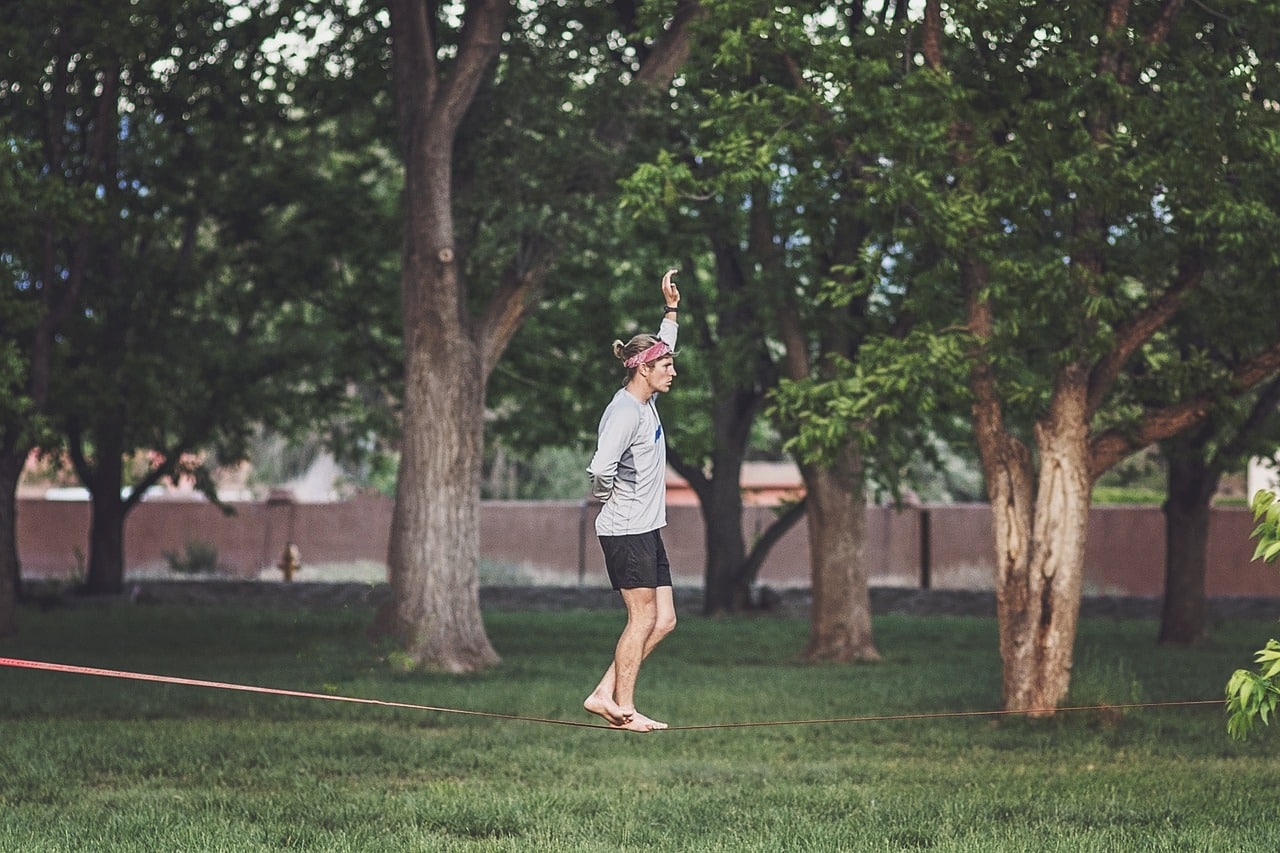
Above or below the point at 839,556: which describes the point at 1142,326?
above

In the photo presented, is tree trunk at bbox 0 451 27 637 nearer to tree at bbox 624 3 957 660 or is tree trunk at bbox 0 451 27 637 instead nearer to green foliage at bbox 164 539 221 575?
tree at bbox 624 3 957 660

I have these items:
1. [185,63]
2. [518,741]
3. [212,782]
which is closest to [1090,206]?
[518,741]

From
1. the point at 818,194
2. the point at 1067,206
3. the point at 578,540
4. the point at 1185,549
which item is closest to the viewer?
the point at 1067,206

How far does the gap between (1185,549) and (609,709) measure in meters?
17.4

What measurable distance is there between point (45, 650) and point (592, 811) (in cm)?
1254

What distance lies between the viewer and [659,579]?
8.61 m

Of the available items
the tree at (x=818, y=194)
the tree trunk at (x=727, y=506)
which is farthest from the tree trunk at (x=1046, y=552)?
the tree trunk at (x=727, y=506)

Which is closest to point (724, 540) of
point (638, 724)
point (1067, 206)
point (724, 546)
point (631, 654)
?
point (724, 546)

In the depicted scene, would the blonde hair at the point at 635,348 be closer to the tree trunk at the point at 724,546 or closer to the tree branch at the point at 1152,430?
the tree branch at the point at 1152,430

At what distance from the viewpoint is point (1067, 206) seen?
545 inches

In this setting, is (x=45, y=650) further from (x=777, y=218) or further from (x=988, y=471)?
(x=988, y=471)

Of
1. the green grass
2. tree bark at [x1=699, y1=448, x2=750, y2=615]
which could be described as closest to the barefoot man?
the green grass

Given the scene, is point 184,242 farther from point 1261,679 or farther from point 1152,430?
point 1261,679

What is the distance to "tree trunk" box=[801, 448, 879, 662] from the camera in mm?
21578
